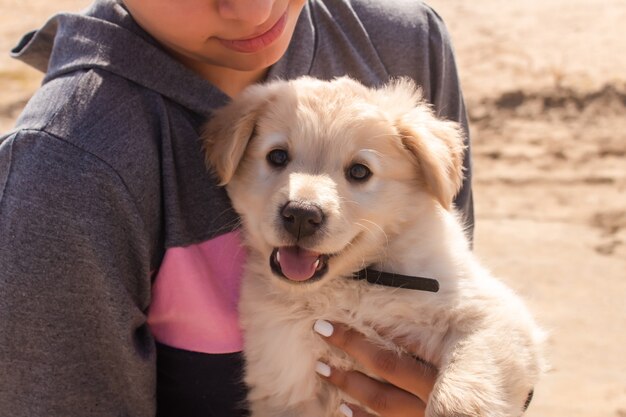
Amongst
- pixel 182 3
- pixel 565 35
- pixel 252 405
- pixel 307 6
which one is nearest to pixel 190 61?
pixel 182 3

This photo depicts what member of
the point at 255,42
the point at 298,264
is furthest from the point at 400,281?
the point at 255,42

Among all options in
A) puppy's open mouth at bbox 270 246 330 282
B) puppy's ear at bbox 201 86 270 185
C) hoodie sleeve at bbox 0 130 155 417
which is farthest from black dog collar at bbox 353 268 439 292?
hoodie sleeve at bbox 0 130 155 417

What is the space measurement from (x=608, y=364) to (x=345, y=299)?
2.80 meters

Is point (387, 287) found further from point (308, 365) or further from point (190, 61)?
point (190, 61)

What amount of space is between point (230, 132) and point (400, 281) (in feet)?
2.31

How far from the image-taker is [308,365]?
2.50 m

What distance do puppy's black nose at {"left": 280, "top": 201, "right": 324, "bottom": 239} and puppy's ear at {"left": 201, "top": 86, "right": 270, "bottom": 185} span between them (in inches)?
10.9

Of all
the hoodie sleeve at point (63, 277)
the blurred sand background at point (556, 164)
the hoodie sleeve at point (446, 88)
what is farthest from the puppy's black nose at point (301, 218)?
the blurred sand background at point (556, 164)

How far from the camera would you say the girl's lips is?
2449 mm

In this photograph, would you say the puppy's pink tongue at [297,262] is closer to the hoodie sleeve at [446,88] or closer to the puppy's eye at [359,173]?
the puppy's eye at [359,173]

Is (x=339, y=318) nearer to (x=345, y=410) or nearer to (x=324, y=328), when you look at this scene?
(x=324, y=328)

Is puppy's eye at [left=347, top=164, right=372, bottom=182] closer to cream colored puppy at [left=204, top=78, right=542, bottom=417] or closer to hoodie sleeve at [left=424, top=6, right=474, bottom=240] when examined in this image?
cream colored puppy at [left=204, top=78, right=542, bottom=417]

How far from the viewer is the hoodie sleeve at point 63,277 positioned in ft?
7.07

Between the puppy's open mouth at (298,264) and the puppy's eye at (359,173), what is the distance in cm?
28
